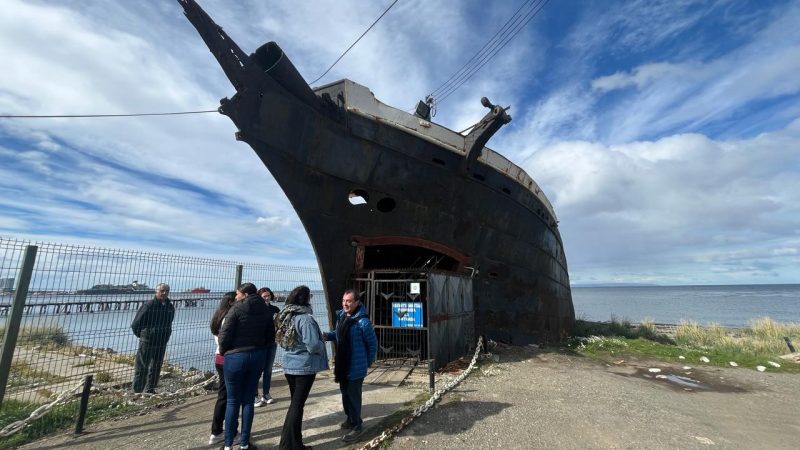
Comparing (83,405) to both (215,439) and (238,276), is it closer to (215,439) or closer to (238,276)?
(215,439)

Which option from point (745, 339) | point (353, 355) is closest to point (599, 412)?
point (353, 355)

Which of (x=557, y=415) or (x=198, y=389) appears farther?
(x=198, y=389)

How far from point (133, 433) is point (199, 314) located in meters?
2.15

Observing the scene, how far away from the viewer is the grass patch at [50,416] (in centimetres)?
399

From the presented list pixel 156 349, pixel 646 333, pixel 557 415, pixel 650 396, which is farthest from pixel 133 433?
pixel 646 333

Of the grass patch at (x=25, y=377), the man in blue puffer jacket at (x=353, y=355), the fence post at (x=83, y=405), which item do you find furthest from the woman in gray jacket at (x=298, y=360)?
the grass patch at (x=25, y=377)

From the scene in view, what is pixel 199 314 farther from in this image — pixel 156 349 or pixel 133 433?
pixel 133 433

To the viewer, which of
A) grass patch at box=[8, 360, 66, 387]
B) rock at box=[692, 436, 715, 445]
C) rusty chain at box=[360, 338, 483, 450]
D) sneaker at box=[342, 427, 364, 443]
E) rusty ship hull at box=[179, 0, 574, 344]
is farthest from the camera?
rusty ship hull at box=[179, 0, 574, 344]

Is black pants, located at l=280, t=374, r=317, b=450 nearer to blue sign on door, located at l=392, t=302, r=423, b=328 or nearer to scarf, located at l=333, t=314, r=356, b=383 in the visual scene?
scarf, located at l=333, t=314, r=356, b=383

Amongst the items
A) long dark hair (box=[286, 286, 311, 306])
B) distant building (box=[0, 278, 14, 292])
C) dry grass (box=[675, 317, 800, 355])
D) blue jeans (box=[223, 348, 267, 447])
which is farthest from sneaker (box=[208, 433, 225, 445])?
dry grass (box=[675, 317, 800, 355])

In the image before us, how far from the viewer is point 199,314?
20.1 ft

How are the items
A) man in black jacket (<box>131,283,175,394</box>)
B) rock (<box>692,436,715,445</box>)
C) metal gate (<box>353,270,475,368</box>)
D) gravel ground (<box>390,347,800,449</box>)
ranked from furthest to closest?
metal gate (<box>353,270,475,368</box>)
man in black jacket (<box>131,283,175,394</box>)
rock (<box>692,436,715,445</box>)
gravel ground (<box>390,347,800,449</box>)

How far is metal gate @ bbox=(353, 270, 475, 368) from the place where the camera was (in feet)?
23.0

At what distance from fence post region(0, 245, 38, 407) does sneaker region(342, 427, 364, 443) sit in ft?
11.9
